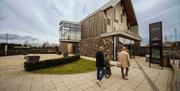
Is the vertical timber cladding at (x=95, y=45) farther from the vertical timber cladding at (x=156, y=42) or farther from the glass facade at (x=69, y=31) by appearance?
the glass facade at (x=69, y=31)

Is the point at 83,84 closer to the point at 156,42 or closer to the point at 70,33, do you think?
the point at 156,42

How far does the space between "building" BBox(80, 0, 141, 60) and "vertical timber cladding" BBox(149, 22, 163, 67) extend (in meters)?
4.59

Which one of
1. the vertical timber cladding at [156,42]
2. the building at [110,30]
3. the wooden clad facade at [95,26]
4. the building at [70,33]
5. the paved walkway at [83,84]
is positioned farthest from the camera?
the building at [70,33]

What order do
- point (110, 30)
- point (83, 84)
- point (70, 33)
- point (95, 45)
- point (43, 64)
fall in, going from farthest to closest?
point (70, 33) → point (95, 45) → point (110, 30) → point (43, 64) → point (83, 84)

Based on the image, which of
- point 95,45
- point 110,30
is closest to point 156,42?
point 110,30

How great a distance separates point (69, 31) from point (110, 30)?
520 inches

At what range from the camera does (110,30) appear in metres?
16.5

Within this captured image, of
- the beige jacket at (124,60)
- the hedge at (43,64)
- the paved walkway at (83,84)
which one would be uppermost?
the beige jacket at (124,60)

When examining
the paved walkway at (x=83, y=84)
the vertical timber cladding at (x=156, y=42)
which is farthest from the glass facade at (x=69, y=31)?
the paved walkway at (x=83, y=84)

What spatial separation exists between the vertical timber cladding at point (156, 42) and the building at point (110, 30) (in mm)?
4594

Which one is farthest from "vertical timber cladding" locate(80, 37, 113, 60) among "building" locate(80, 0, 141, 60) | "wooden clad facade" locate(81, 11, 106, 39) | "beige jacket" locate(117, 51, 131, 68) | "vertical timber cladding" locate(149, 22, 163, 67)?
"beige jacket" locate(117, 51, 131, 68)

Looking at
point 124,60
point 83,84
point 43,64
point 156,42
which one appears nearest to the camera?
point 83,84

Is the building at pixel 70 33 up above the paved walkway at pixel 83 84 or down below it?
above

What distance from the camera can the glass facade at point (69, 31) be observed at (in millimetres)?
25969
